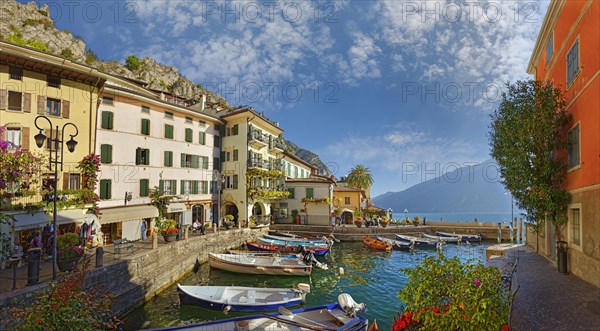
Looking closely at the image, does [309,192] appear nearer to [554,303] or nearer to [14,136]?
[14,136]

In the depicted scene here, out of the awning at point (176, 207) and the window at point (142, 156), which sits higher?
the window at point (142, 156)

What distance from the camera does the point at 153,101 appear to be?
1184 inches

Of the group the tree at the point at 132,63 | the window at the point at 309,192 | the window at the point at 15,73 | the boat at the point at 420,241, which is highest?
the tree at the point at 132,63

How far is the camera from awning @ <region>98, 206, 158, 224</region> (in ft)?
75.5

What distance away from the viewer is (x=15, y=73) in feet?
64.3

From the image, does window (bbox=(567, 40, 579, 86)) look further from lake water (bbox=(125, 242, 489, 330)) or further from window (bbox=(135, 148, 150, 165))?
window (bbox=(135, 148, 150, 165))

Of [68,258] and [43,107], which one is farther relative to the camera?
[43,107]

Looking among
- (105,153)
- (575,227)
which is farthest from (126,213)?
(575,227)

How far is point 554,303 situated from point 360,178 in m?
56.8

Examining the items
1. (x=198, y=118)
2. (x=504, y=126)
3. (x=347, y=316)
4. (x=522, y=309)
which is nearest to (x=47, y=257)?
(x=347, y=316)

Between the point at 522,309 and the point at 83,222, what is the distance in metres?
26.2

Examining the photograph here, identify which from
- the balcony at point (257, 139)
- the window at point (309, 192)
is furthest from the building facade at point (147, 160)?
the window at point (309, 192)

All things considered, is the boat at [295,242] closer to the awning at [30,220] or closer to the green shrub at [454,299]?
the awning at [30,220]

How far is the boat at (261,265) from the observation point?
22750mm
